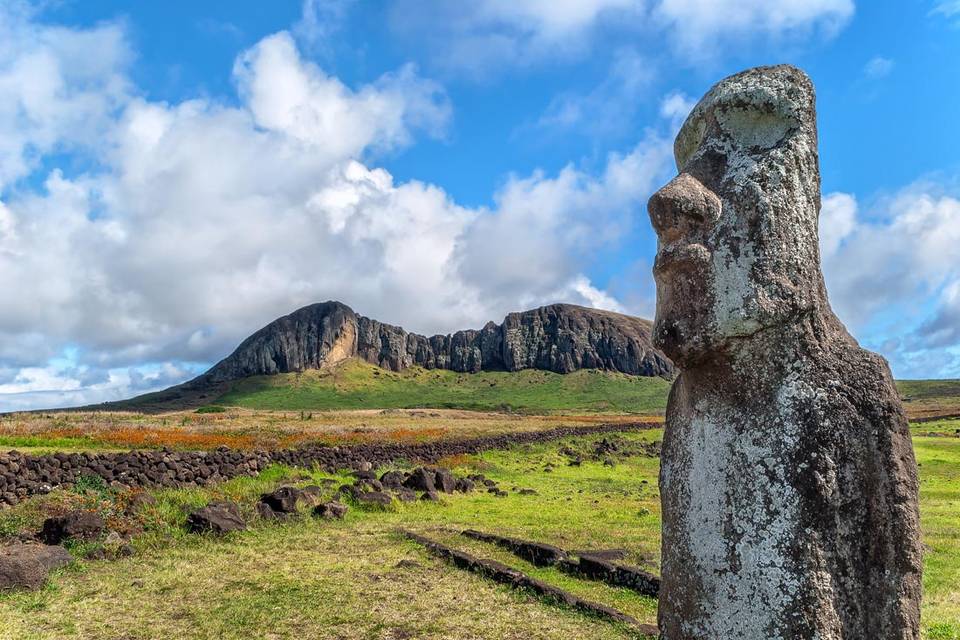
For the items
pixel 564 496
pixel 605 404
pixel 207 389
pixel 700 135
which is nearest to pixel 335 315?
pixel 207 389

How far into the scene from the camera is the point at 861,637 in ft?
9.50

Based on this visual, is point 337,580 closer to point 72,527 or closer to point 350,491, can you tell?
point 72,527

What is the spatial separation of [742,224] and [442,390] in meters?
151

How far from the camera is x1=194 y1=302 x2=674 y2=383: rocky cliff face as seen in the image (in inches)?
6644

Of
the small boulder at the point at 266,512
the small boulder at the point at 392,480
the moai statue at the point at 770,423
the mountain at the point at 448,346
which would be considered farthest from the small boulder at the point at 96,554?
the mountain at the point at 448,346

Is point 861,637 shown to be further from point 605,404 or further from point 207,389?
point 207,389

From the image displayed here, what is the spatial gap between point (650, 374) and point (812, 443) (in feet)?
566

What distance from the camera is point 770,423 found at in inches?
118

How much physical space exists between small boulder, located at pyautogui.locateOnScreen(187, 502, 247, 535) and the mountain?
157 meters

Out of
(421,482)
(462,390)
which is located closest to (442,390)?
(462,390)

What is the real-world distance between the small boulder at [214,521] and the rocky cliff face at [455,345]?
6221 inches

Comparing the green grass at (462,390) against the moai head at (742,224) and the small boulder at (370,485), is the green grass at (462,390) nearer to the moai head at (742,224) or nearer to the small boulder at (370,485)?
the small boulder at (370,485)

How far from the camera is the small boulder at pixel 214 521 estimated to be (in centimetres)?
1105

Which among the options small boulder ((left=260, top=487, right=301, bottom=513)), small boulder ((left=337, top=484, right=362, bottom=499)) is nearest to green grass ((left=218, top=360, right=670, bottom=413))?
small boulder ((left=337, top=484, right=362, bottom=499))
